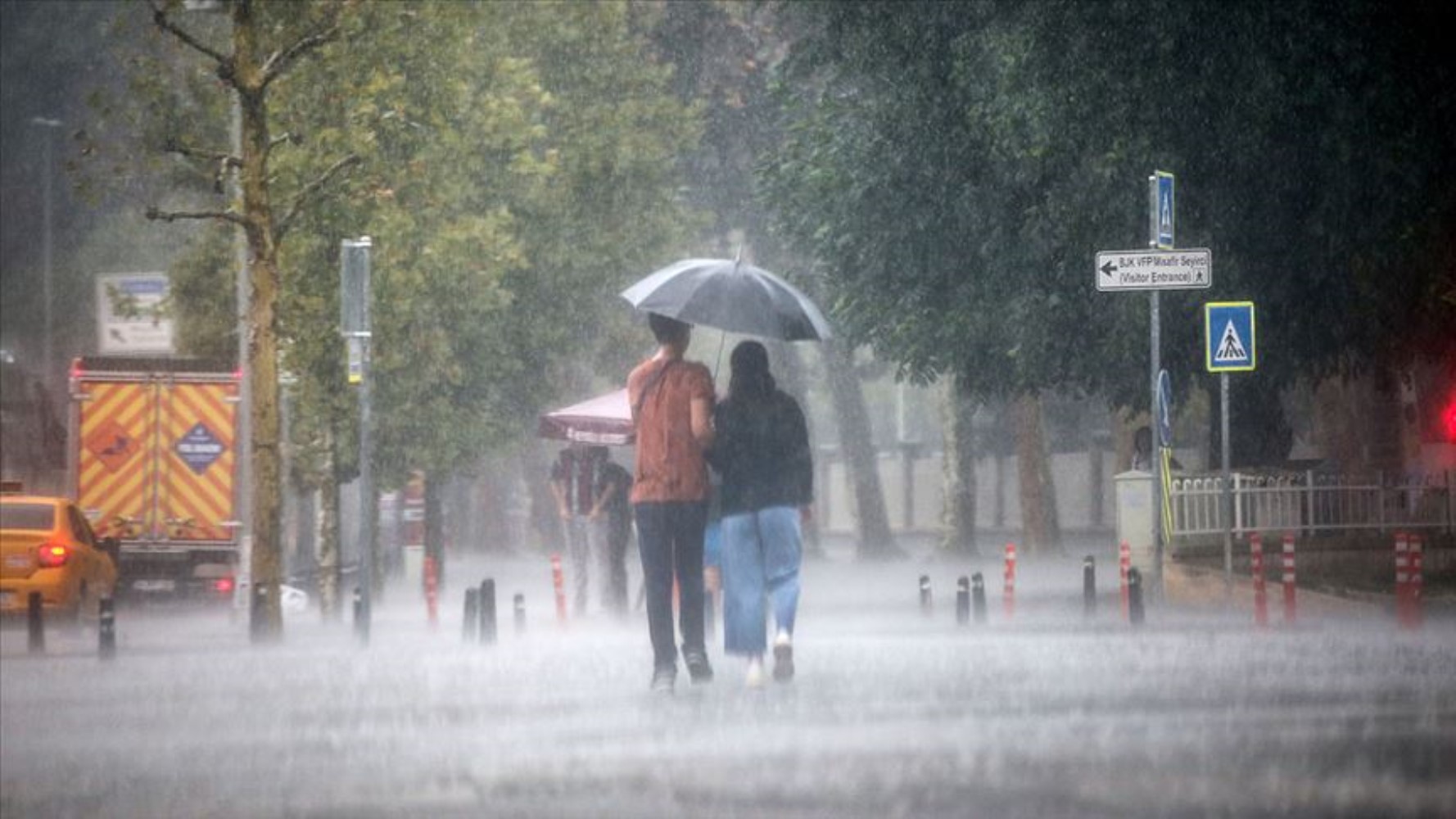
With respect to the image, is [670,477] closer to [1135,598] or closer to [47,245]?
[1135,598]

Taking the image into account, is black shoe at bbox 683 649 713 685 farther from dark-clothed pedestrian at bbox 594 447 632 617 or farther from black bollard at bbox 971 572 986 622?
dark-clothed pedestrian at bbox 594 447 632 617

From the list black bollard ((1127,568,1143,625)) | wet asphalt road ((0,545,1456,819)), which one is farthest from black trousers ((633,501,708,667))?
black bollard ((1127,568,1143,625))

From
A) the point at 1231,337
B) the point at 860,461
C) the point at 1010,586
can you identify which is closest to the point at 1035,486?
the point at 860,461

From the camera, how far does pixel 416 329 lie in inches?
1467

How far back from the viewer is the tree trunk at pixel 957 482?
5672 centimetres

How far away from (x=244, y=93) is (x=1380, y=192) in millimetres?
12300

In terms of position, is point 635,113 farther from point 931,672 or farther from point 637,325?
point 931,672

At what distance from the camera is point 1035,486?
56.3m

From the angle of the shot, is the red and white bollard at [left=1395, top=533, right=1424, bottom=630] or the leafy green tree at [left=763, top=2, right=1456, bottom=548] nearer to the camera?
the red and white bollard at [left=1395, top=533, right=1424, bottom=630]

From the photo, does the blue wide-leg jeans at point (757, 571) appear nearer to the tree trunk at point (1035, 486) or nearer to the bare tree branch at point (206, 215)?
the bare tree branch at point (206, 215)

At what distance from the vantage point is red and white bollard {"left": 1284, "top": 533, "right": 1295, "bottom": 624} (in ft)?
79.6

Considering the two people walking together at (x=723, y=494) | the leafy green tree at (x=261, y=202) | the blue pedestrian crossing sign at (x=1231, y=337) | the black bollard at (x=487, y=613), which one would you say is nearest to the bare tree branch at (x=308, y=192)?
the leafy green tree at (x=261, y=202)

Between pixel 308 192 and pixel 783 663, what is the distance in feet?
39.3

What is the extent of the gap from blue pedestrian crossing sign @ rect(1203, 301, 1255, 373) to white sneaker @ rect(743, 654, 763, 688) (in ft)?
37.8
